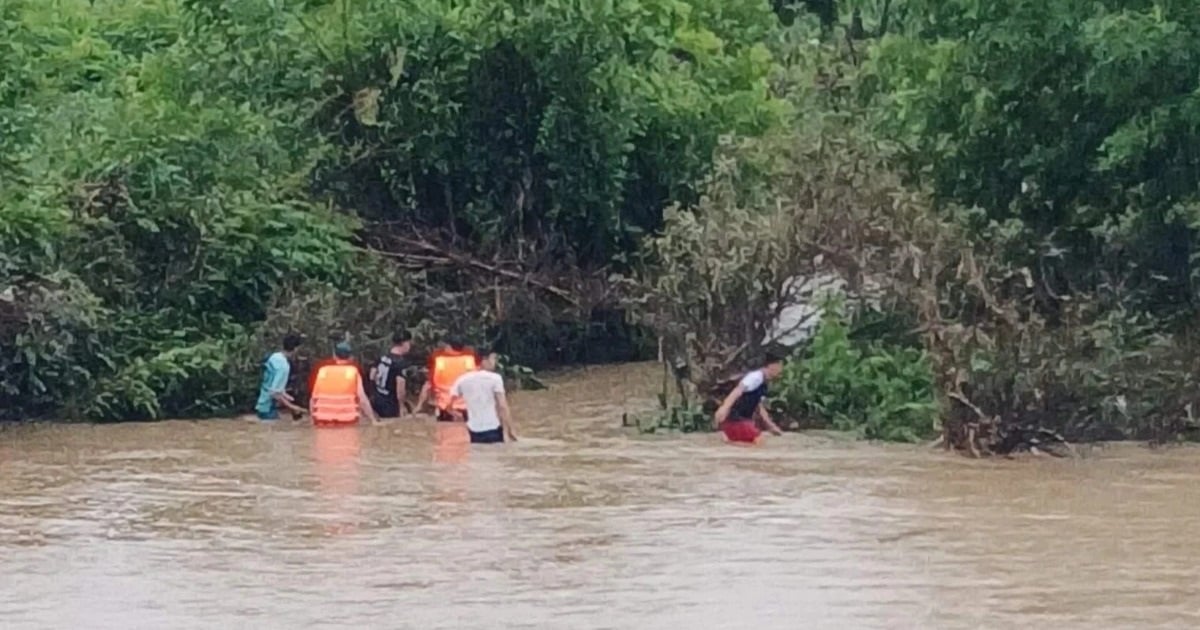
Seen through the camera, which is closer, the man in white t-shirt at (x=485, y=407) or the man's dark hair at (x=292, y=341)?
the man in white t-shirt at (x=485, y=407)

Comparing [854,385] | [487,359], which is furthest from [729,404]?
[487,359]

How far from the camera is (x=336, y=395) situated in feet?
76.9

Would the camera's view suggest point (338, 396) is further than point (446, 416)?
No

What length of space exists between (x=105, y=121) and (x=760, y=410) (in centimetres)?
922

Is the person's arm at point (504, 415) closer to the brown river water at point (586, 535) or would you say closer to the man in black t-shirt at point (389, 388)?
the brown river water at point (586, 535)

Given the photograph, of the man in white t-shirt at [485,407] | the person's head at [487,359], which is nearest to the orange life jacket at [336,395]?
the person's head at [487,359]

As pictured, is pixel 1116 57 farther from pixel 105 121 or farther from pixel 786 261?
pixel 105 121

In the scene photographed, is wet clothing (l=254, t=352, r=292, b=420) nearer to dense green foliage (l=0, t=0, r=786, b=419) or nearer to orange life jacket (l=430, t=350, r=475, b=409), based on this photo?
dense green foliage (l=0, t=0, r=786, b=419)

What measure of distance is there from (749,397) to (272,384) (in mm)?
5896

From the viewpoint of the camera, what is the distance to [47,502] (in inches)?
704

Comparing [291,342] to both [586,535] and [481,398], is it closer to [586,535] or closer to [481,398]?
[481,398]

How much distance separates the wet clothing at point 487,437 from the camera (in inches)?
843

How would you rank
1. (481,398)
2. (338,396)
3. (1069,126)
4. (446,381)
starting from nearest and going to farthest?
(481,398) → (1069,126) → (338,396) → (446,381)

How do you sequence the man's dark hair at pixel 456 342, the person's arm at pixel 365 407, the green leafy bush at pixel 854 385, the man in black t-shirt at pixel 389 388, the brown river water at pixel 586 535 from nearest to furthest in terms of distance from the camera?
the brown river water at pixel 586 535, the green leafy bush at pixel 854 385, the person's arm at pixel 365 407, the man in black t-shirt at pixel 389 388, the man's dark hair at pixel 456 342
